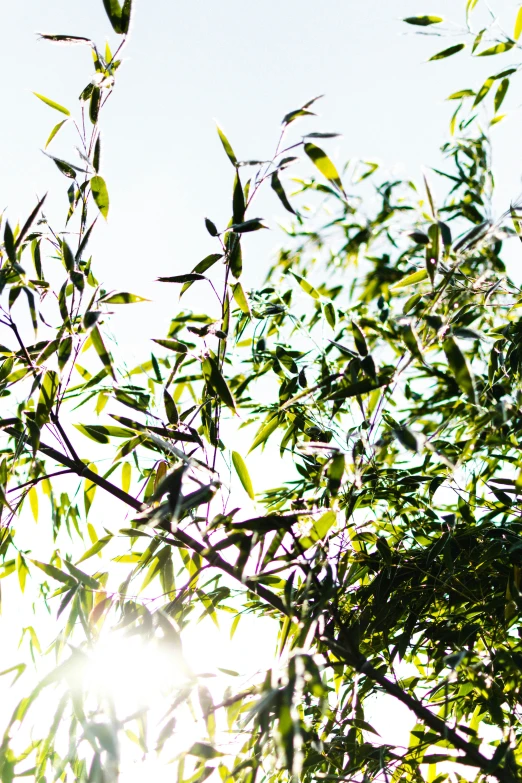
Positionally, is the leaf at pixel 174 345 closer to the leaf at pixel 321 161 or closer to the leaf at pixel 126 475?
the leaf at pixel 321 161

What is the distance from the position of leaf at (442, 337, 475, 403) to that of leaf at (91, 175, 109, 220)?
0.68m

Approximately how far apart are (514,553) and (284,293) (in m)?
1.12

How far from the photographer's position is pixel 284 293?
200 cm

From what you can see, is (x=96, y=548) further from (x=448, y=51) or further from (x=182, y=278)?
(x=448, y=51)

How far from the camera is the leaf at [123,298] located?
1040mm

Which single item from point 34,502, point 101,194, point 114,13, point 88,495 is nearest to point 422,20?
point 114,13

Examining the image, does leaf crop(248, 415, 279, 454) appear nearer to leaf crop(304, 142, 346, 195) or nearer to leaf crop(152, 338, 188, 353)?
leaf crop(152, 338, 188, 353)

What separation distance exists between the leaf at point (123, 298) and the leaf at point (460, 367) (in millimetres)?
510

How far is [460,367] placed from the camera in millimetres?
829

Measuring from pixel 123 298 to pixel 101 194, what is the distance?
229mm

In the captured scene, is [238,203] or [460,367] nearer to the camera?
[460,367]

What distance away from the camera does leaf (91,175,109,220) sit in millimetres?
1117

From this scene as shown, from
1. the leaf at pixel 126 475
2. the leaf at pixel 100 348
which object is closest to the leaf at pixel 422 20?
the leaf at pixel 100 348

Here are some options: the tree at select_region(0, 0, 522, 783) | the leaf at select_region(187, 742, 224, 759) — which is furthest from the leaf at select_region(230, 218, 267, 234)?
the leaf at select_region(187, 742, 224, 759)
